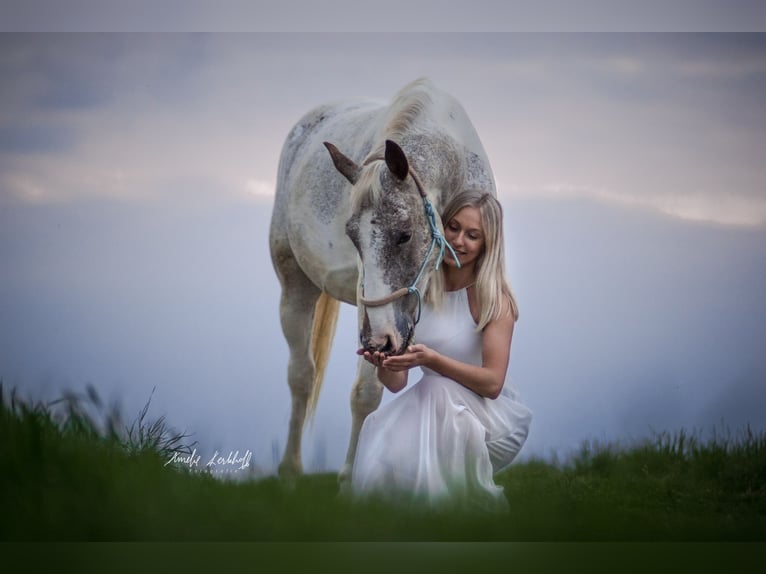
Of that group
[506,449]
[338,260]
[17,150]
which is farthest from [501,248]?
[17,150]

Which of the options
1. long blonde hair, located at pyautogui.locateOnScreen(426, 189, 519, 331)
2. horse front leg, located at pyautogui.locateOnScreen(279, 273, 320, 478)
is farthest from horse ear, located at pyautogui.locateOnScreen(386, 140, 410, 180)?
horse front leg, located at pyautogui.locateOnScreen(279, 273, 320, 478)

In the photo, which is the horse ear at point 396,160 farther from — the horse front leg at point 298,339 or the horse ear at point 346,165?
the horse front leg at point 298,339

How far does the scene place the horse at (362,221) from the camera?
3.08m

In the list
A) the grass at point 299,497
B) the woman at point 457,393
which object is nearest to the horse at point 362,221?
the woman at point 457,393

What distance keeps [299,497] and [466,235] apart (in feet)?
3.41

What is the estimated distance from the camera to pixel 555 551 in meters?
3.22

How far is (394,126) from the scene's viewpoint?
135 inches

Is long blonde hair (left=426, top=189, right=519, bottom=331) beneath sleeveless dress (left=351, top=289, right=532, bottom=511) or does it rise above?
above

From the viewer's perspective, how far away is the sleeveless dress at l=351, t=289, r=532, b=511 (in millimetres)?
3070

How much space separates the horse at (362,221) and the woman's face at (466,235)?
73mm

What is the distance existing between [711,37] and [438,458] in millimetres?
1997

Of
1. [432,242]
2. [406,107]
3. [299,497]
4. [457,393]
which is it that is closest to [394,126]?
[406,107]

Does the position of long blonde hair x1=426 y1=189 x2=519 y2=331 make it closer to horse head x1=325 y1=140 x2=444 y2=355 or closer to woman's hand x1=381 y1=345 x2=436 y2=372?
horse head x1=325 y1=140 x2=444 y2=355

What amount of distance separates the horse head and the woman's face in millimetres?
76
